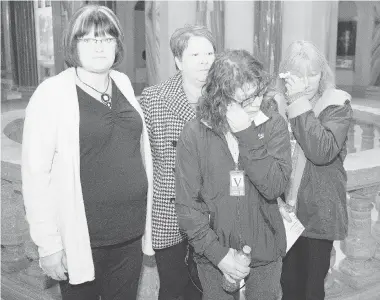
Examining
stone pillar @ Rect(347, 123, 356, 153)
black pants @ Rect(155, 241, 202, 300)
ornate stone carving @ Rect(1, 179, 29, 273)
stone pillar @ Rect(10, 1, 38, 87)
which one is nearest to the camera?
black pants @ Rect(155, 241, 202, 300)

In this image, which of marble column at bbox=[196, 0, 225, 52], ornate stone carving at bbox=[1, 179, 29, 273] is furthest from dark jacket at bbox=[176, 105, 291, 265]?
marble column at bbox=[196, 0, 225, 52]

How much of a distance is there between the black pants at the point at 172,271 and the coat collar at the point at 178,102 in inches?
23.3

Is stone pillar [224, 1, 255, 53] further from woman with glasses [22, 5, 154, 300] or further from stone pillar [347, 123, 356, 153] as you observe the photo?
woman with glasses [22, 5, 154, 300]

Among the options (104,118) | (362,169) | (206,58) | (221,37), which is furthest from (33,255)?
(221,37)

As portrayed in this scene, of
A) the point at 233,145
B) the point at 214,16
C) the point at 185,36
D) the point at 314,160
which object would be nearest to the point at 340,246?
the point at 314,160

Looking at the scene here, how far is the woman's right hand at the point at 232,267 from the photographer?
1701 millimetres

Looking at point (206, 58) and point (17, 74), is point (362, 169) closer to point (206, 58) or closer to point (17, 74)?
point (206, 58)

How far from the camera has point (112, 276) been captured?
6.65 feet

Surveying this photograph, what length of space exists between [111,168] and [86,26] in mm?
554

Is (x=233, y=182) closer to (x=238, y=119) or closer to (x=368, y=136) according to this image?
(x=238, y=119)

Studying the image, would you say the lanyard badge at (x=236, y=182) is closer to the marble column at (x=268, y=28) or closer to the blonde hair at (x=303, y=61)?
the blonde hair at (x=303, y=61)

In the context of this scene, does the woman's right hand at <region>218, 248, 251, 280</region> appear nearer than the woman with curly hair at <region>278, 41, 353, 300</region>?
Yes

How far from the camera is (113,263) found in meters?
2.02

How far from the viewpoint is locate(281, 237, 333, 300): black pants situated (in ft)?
6.97
